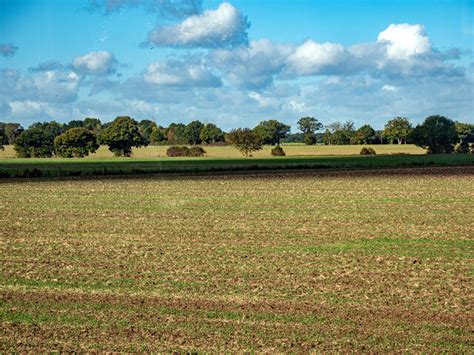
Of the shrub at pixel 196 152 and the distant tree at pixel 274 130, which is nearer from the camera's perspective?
the shrub at pixel 196 152

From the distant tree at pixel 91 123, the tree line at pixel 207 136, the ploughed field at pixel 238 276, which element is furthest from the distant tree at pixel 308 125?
the ploughed field at pixel 238 276

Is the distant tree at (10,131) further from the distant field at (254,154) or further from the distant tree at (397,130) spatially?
the distant tree at (397,130)

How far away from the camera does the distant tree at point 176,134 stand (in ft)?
520

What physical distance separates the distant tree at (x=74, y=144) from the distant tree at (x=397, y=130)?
245 feet

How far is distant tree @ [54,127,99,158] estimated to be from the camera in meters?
127

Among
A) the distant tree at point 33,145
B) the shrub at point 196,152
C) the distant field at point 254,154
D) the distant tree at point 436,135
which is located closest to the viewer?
the shrub at point 196,152

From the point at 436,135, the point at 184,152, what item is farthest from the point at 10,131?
the point at 436,135

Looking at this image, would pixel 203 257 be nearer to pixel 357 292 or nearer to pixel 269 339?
pixel 357 292

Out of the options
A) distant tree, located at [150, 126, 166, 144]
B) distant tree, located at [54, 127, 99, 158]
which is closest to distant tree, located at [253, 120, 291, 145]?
distant tree, located at [150, 126, 166, 144]

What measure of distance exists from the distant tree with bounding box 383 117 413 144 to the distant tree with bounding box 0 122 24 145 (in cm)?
9212

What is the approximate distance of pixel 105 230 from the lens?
23.2m

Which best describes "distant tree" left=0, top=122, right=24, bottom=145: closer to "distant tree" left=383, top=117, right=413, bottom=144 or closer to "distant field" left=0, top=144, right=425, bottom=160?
"distant field" left=0, top=144, right=425, bottom=160

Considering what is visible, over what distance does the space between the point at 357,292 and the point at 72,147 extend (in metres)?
120

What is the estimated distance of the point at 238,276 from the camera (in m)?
15.1
